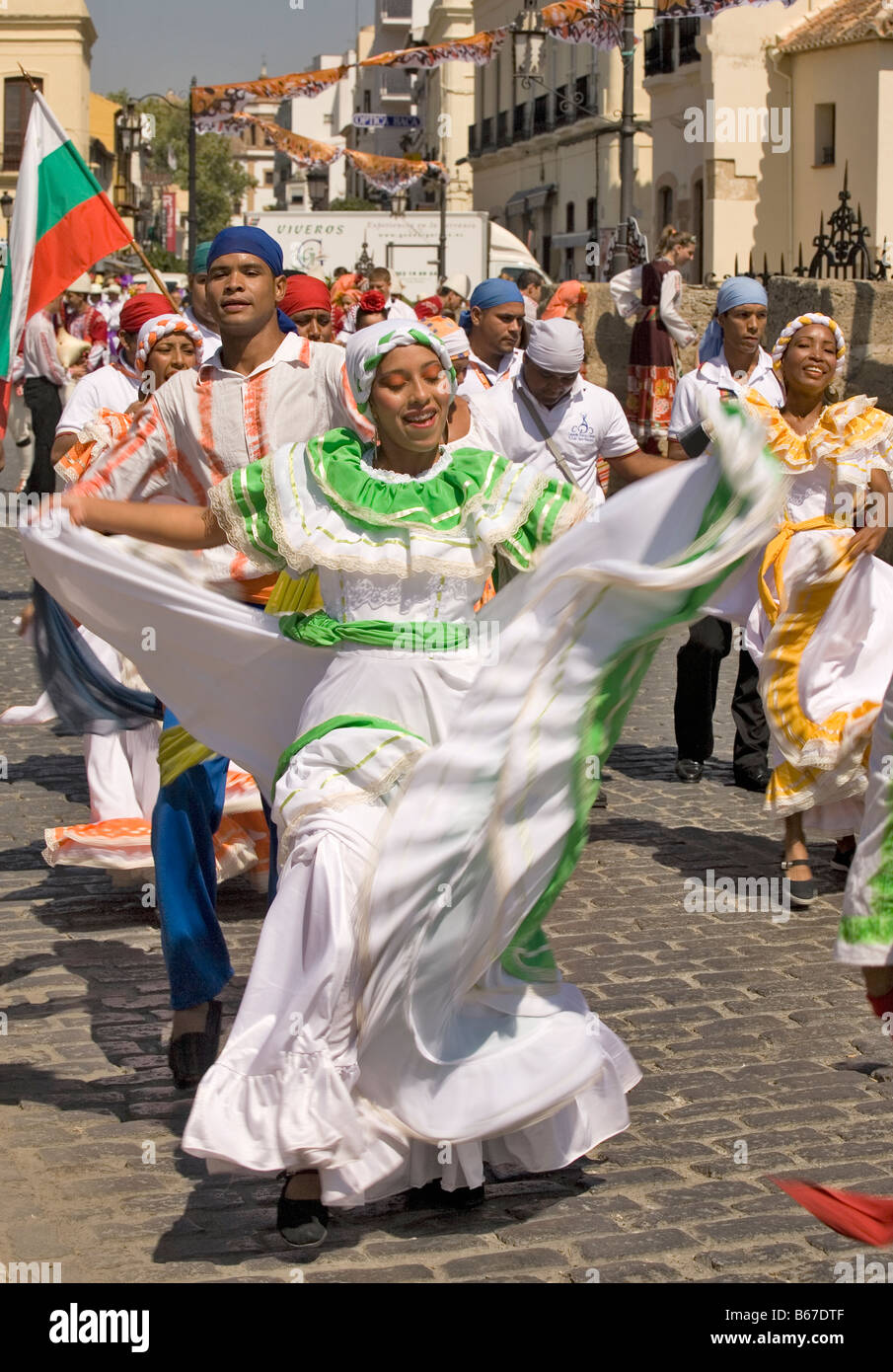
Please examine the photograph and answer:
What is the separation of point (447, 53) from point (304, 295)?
16861 millimetres

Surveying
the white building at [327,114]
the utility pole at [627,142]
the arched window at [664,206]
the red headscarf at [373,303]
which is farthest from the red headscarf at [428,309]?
the white building at [327,114]

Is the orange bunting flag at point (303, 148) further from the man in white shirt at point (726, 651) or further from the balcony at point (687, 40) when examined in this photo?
the man in white shirt at point (726, 651)

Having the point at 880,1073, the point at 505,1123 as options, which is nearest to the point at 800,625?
the point at 880,1073

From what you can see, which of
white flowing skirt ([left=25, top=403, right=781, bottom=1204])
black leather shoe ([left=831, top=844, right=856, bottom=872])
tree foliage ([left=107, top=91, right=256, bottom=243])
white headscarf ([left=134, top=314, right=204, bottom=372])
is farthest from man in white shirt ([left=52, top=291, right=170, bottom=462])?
tree foliage ([left=107, top=91, right=256, bottom=243])

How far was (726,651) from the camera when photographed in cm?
916

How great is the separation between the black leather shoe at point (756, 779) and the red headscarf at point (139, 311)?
3.34 m

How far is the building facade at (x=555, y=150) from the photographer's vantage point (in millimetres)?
45250

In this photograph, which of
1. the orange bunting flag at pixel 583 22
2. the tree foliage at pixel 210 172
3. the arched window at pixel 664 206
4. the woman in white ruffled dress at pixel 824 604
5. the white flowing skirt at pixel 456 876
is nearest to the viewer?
the white flowing skirt at pixel 456 876

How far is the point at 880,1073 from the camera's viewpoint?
17.1 ft

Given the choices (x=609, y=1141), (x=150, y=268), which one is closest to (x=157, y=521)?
(x=609, y=1141)

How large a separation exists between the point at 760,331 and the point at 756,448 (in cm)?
485

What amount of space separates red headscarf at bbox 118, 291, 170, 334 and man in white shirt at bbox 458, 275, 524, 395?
199 centimetres

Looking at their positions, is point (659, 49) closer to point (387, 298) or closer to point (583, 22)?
point (583, 22)

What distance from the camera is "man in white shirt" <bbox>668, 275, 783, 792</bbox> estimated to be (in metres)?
8.57
